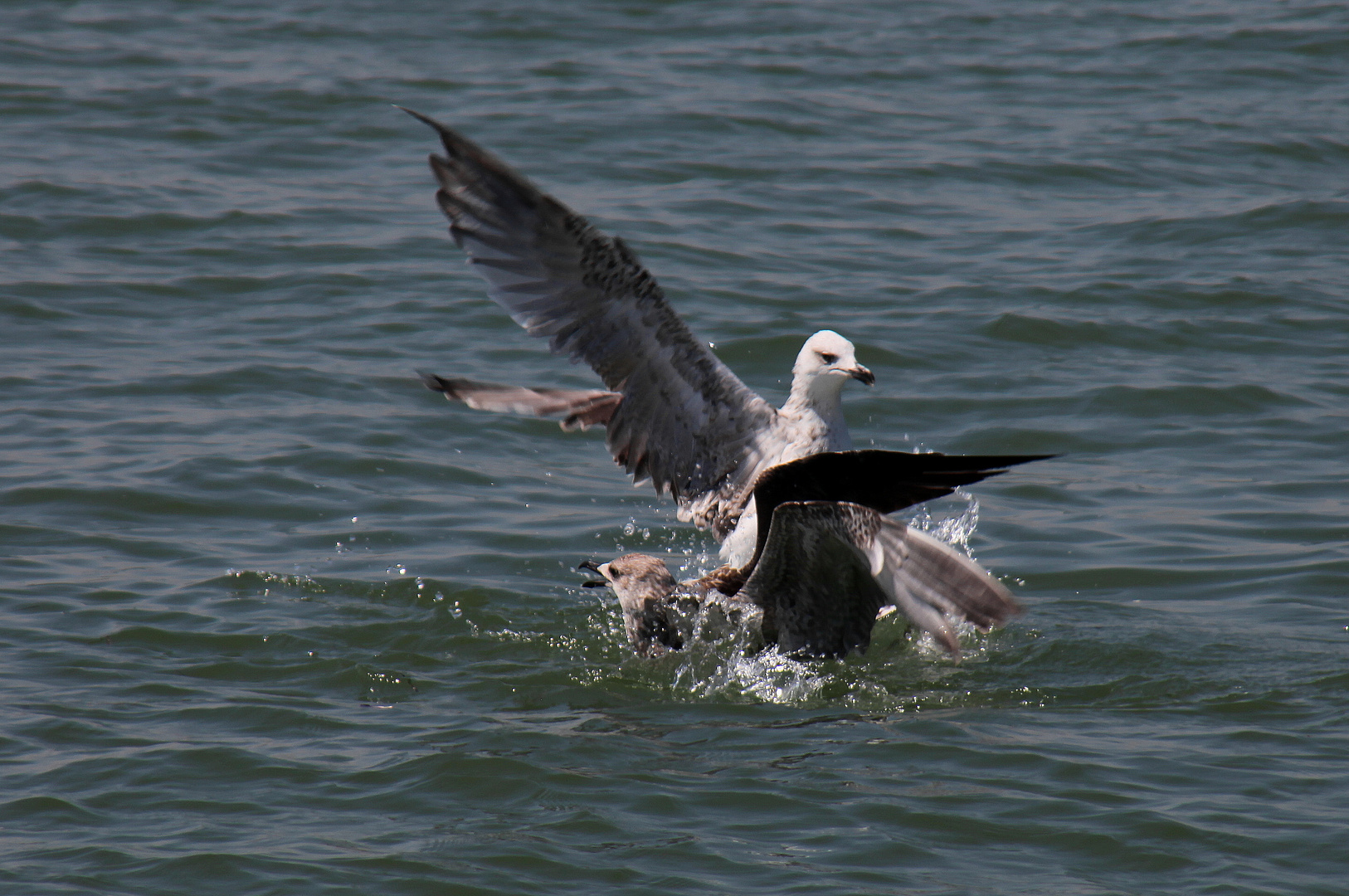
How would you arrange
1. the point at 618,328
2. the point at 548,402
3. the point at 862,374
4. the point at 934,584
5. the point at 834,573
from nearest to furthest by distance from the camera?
the point at 934,584 → the point at 834,573 → the point at 862,374 → the point at 618,328 → the point at 548,402

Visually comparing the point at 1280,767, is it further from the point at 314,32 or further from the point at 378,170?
the point at 314,32

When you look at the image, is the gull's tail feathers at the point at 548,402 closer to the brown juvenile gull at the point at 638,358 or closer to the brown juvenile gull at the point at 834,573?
the brown juvenile gull at the point at 638,358

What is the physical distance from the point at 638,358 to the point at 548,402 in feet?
2.50

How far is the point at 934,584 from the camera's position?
5.93m

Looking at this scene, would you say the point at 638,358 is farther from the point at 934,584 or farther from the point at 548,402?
the point at 934,584

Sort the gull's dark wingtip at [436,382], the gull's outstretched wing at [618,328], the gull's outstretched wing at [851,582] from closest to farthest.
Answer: the gull's outstretched wing at [851,582], the gull's outstretched wing at [618,328], the gull's dark wingtip at [436,382]

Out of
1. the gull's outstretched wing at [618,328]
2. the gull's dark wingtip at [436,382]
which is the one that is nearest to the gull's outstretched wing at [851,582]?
the gull's outstretched wing at [618,328]

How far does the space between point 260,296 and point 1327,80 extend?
34.7ft

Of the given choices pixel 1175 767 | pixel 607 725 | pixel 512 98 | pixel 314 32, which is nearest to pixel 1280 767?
pixel 1175 767

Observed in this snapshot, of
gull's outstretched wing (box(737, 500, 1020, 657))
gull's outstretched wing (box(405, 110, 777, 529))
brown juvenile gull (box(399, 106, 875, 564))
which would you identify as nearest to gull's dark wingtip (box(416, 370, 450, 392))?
brown juvenile gull (box(399, 106, 875, 564))

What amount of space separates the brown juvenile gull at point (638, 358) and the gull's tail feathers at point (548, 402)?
0.05 ft

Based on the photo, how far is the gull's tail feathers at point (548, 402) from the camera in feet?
26.6

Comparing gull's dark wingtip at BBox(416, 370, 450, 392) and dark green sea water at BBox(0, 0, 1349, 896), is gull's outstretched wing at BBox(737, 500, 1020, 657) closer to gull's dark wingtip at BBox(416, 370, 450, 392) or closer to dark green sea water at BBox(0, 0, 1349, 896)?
dark green sea water at BBox(0, 0, 1349, 896)

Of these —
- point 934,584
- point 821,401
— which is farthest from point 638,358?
point 934,584
